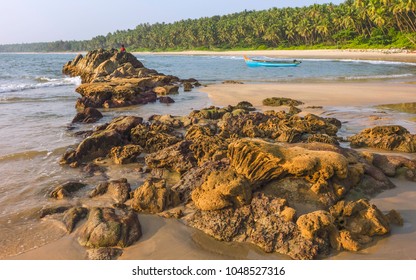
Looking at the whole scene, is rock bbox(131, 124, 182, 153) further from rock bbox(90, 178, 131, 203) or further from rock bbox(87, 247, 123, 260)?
rock bbox(87, 247, 123, 260)

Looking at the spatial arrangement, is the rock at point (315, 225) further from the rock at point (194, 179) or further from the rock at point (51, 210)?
the rock at point (51, 210)

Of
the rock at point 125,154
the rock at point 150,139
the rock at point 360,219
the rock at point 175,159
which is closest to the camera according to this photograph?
the rock at point 360,219

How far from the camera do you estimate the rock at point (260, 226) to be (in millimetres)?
5211

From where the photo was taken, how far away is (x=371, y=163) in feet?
26.5

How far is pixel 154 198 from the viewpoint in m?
6.67

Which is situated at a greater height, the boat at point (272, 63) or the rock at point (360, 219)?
the boat at point (272, 63)

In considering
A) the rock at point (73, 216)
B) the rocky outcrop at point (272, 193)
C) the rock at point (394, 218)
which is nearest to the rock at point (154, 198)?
the rocky outcrop at point (272, 193)

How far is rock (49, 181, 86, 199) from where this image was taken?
24.2 ft

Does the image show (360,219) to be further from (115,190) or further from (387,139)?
(387,139)

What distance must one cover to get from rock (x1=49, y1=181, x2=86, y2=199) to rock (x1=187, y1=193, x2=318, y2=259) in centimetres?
294

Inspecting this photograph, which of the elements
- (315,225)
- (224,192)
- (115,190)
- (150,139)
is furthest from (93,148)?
(315,225)

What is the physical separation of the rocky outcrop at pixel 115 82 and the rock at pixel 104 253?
14.4 m
